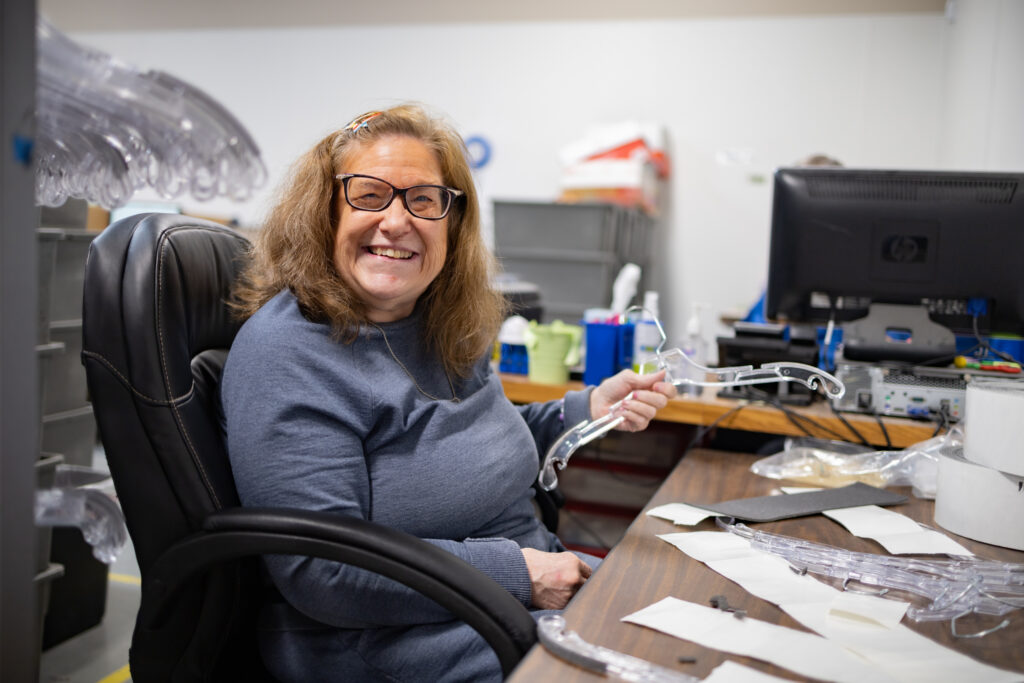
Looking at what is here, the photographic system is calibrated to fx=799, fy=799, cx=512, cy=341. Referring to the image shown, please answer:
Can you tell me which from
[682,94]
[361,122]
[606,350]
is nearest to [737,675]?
[361,122]

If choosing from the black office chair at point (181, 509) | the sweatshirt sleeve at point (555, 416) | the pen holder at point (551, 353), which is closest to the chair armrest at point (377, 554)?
the black office chair at point (181, 509)

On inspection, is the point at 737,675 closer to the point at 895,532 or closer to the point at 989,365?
the point at 895,532

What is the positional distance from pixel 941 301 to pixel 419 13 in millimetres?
3890

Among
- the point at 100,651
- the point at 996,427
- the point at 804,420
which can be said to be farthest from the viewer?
the point at 100,651

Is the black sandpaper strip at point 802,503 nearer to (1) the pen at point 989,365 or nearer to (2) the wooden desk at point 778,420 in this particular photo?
(2) the wooden desk at point 778,420

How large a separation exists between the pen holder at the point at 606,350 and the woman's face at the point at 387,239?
73 centimetres

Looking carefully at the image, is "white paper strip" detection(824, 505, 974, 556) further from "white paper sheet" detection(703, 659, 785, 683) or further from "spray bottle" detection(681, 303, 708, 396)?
"spray bottle" detection(681, 303, 708, 396)

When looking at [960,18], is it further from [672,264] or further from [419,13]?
[419,13]

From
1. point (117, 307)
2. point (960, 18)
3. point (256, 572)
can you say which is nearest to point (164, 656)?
point (256, 572)

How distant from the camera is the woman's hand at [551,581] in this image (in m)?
1.12

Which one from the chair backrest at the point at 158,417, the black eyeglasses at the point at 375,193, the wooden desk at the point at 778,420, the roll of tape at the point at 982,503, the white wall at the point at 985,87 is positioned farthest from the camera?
the white wall at the point at 985,87

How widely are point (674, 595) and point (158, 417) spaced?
26.7 inches

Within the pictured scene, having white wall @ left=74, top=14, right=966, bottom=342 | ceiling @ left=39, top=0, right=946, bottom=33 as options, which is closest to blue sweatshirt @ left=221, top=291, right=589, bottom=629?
white wall @ left=74, top=14, right=966, bottom=342

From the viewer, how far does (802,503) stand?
4.19 ft
